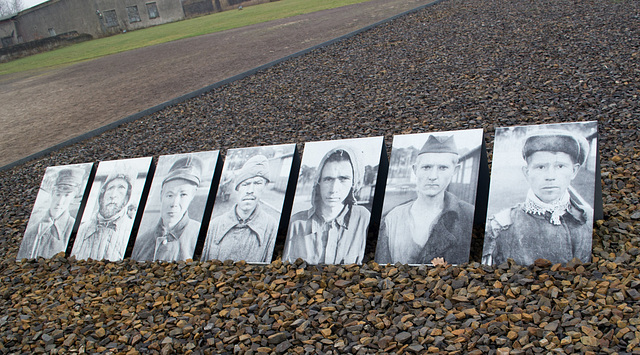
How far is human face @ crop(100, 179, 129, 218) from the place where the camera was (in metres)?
4.51

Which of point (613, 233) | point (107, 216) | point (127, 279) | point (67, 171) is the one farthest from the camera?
point (67, 171)

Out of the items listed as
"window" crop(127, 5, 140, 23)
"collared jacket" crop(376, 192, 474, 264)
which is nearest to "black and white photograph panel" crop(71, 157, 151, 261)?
"collared jacket" crop(376, 192, 474, 264)

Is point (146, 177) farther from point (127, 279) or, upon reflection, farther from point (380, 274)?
point (380, 274)

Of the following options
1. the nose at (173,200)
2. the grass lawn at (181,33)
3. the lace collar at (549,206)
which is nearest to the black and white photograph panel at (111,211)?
the nose at (173,200)

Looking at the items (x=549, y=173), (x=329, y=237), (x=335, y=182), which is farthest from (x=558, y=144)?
(x=329, y=237)

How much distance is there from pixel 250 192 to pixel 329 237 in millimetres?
854

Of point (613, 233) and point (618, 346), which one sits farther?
point (613, 233)

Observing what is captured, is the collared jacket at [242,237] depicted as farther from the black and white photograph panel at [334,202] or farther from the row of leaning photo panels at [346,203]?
the black and white photograph panel at [334,202]

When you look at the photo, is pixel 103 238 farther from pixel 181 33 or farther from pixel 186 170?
pixel 181 33

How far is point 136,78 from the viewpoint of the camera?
13.4 m

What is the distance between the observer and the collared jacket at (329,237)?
3.51 meters

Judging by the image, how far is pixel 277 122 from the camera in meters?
7.07

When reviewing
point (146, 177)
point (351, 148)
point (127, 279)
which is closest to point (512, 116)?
point (351, 148)

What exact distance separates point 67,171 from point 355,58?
6.14 m
